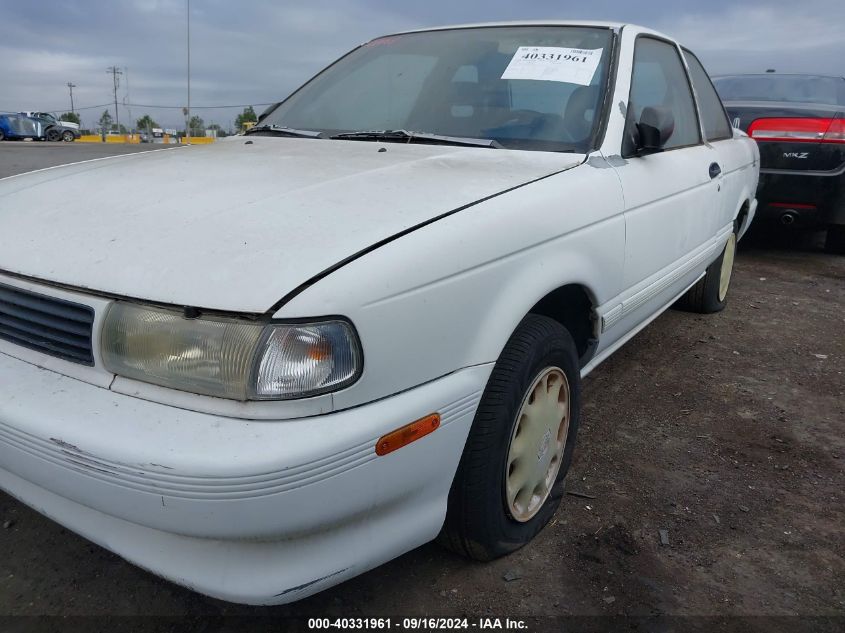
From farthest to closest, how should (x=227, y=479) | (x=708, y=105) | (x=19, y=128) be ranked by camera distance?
(x=19, y=128) < (x=708, y=105) < (x=227, y=479)

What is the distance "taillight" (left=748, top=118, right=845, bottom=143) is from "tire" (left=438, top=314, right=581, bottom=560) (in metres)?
4.12

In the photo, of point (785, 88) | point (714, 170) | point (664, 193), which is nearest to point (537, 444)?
point (664, 193)

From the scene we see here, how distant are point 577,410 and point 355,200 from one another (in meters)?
1.03

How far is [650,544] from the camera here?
81.7 inches

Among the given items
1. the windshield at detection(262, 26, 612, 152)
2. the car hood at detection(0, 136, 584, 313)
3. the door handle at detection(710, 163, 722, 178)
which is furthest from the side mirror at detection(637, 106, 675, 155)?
the door handle at detection(710, 163, 722, 178)

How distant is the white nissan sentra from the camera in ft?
4.36

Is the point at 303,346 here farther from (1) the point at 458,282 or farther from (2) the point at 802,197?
(2) the point at 802,197

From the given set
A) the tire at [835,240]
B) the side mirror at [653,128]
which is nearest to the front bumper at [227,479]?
the side mirror at [653,128]

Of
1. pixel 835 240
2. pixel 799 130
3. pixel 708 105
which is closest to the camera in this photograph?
pixel 708 105

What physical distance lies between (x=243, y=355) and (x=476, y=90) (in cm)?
166

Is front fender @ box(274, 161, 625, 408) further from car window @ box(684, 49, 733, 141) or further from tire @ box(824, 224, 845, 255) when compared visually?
tire @ box(824, 224, 845, 255)

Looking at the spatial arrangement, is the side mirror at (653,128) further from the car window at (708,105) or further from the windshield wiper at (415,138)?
the car window at (708,105)

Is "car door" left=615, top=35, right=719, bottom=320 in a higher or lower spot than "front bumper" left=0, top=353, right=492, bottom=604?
higher

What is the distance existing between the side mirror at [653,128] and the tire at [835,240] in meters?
4.19
